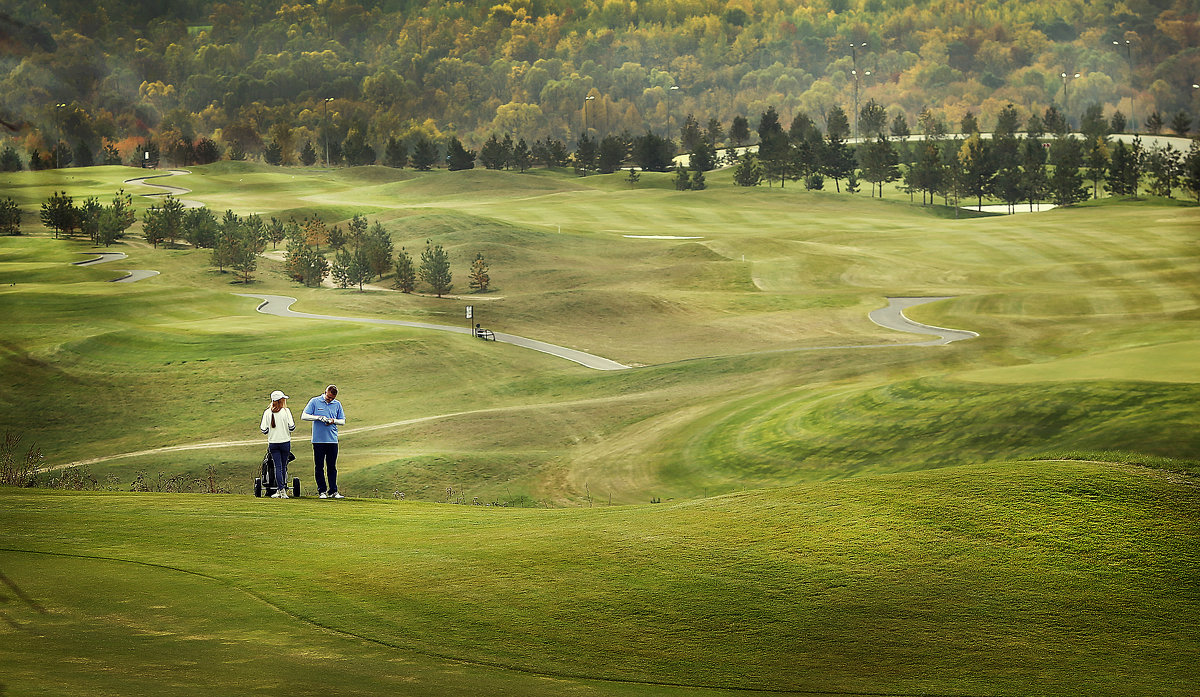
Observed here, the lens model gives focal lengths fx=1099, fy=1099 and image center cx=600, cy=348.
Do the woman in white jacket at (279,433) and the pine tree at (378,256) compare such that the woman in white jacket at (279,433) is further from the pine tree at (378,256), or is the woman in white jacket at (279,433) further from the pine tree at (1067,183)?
the pine tree at (1067,183)

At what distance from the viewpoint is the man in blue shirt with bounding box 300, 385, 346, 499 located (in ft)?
59.4

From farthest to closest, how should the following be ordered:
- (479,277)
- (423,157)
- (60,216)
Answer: (423,157) < (60,216) < (479,277)

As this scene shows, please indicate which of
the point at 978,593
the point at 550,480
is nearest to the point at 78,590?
the point at 978,593

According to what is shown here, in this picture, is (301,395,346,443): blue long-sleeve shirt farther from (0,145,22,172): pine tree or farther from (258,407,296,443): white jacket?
(0,145,22,172): pine tree

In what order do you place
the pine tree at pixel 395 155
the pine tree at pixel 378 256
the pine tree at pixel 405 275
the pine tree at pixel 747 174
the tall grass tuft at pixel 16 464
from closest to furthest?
the tall grass tuft at pixel 16 464, the pine tree at pixel 405 275, the pine tree at pixel 378 256, the pine tree at pixel 747 174, the pine tree at pixel 395 155

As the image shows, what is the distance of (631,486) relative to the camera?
2952cm

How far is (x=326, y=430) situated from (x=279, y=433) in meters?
0.76

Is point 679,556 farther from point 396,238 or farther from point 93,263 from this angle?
point 396,238

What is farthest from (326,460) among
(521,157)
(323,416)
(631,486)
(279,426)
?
(521,157)

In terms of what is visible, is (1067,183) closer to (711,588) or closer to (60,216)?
(60,216)

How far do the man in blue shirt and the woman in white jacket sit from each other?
343mm

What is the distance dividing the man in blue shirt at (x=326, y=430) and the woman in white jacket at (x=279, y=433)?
1.12 ft

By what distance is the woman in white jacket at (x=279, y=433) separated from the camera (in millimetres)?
18000

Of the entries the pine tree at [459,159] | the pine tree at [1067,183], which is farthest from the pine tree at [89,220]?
the pine tree at [1067,183]
